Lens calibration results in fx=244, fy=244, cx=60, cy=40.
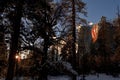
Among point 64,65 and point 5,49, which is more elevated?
point 5,49

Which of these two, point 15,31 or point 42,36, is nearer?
point 15,31

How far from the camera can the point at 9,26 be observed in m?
15.9

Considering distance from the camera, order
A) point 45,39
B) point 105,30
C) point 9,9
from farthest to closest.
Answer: point 105,30, point 45,39, point 9,9

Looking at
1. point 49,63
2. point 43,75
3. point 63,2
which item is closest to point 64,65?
point 49,63

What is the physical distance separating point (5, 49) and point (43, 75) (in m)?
7.50

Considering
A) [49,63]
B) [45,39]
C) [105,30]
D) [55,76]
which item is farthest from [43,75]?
[105,30]

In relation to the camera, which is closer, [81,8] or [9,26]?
[9,26]

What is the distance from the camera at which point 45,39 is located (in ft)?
82.3

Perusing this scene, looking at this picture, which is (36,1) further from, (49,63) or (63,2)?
(63,2)

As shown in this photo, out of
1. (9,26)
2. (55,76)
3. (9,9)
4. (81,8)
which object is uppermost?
(81,8)

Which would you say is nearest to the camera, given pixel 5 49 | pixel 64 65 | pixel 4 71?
pixel 64 65

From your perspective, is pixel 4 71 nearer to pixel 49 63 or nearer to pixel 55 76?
pixel 49 63

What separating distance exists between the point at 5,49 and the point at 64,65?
465cm

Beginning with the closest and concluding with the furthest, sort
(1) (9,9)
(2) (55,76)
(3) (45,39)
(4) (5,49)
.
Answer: (1) (9,9)
(4) (5,49)
(3) (45,39)
(2) (55,76)
